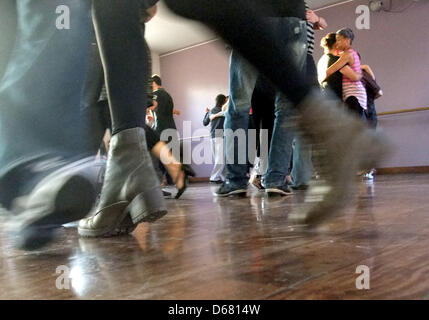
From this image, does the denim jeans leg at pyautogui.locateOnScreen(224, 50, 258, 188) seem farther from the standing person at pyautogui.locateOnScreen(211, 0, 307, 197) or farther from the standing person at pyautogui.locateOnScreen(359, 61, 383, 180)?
the standing person at pyautogui.locateOnScreen(359, 61, 383, 180)

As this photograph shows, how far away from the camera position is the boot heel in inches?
29.1

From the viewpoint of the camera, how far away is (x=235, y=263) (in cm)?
52

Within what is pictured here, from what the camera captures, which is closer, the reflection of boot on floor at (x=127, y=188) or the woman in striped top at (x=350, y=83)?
the reflection of boot on floor at (x=127, y=188)

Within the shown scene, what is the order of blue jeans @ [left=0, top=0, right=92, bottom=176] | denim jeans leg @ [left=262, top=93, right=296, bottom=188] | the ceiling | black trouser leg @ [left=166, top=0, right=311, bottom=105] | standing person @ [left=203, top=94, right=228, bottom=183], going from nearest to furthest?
black trouser leg @ [left=166, top=0, right=311, bottom=105] → blue jeans @ [left=0, top=0, right=92, bottom=176] → denim jeans leg @ [left=262, top=93, right=296, bottom=188] → standing person @ [left=203, top=94, right=228, bottom=183] → the ceiling

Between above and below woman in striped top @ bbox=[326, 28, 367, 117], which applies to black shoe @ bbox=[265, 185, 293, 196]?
below

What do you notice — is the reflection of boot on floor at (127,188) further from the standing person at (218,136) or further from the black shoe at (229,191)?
the standing person at (218,136)

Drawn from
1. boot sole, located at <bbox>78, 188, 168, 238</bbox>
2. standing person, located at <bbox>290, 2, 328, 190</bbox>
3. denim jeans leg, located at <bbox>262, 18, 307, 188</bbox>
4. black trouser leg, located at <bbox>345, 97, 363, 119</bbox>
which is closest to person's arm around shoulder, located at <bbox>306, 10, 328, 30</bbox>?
standing person, located at <bbox>290, 2, 328, 190</bbox>

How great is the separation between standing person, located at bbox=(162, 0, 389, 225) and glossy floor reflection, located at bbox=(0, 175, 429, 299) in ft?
0.36

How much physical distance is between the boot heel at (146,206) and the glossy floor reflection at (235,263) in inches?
1.9

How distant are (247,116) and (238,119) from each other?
4 cm

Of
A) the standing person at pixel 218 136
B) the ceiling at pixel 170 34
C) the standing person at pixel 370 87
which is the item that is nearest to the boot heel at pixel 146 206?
the standing person at pixel 370 87

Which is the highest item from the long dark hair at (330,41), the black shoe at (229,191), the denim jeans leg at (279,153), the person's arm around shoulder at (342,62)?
the long dark hair at (330,41)

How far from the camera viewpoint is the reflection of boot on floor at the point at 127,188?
752 mm

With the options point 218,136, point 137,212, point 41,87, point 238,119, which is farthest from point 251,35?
point 218,136
